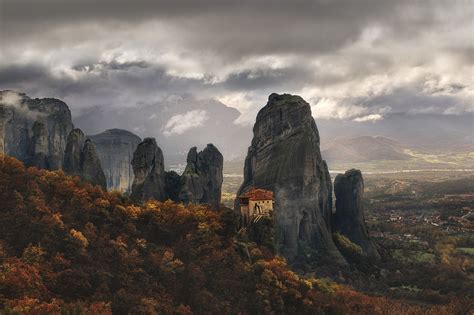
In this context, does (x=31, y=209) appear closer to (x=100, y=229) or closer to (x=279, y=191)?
(x=100, y=229)

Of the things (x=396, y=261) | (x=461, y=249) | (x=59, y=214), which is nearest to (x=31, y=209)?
(x=59, y=214)

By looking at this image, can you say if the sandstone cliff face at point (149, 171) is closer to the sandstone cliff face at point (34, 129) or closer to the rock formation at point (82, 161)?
the rock formation at point (82, 161)

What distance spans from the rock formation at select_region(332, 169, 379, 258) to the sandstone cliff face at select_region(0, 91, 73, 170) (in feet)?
259

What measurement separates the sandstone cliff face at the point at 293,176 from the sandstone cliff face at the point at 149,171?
1883 cm

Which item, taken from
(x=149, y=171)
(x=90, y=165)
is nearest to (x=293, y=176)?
Result: (x=149, y=171)

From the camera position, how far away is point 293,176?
5177 inches

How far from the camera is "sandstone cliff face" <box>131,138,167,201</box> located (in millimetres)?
122062

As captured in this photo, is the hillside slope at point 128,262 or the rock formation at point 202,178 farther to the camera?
the rock formation at point 202,178

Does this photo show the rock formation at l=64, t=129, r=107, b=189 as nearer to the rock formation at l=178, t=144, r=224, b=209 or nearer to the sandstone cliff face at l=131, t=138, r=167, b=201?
the sandstone cliff face at l=131, t=138, r=167, b=201

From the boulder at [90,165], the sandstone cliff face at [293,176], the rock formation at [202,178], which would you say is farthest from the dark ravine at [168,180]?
the boulder at [90,165]

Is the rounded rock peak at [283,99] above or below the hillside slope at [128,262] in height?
above

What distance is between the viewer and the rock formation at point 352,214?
5719 inches

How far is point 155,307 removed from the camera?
66.8 meters

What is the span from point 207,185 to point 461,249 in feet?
287
